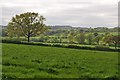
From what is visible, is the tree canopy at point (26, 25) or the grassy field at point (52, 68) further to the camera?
the tree canopy at point (26, 25)

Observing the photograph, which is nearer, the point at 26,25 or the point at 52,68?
the point at 52,68

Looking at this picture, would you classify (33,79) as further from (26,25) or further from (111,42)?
(111,42)

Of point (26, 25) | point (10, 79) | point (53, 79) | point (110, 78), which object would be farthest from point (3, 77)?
point (26, 25)

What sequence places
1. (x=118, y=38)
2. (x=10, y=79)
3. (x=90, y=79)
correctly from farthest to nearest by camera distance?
(x=118, y=38) → (x=90, y=79) → (x=10, y=79)

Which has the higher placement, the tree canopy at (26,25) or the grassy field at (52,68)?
the tree canopy at (26,25)

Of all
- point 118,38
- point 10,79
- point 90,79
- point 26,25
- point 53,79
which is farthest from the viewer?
point 118,38

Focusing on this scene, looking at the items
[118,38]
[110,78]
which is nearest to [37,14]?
[118,38]

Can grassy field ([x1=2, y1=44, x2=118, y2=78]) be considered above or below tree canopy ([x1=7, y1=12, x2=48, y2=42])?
below

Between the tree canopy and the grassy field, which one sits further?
the tree canopy

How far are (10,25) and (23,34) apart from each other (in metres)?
7.13

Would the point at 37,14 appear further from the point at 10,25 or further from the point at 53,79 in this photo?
the point at 53,79

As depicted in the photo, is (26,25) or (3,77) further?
(26,25)

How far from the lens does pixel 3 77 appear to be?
48.0 ft

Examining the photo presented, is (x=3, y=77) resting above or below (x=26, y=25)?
below
